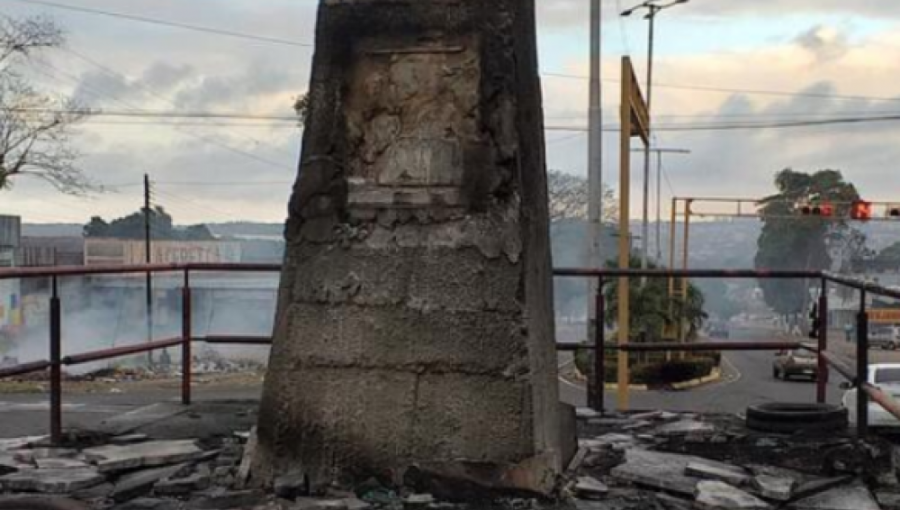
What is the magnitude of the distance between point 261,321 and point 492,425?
43417 mm

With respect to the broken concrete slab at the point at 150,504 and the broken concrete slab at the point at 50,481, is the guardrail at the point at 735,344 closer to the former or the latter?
the broken concrete slab at the point at 150,504

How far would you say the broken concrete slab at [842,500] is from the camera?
4.52 meters

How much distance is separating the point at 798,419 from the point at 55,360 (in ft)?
13.6

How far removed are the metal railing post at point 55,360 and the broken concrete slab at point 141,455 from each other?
353 millimetres

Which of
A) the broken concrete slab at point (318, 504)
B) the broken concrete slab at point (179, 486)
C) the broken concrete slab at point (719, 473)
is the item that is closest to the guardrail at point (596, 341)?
the broken concrete slab at point (719, 473)

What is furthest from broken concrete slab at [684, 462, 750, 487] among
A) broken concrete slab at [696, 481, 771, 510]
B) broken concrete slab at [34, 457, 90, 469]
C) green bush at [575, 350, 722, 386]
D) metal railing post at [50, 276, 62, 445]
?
green bush at [575, 350, 722, 386]

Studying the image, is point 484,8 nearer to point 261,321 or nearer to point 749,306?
point 261,321

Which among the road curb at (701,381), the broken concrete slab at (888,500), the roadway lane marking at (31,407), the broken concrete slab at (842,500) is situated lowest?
the road curb at (701,381)

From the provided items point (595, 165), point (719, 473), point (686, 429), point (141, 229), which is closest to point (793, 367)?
point (595, 165)

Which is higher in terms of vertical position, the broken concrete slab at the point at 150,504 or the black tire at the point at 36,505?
the black tire at the point at 36,505

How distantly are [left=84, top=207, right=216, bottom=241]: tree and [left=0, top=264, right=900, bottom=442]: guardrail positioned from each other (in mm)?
53274

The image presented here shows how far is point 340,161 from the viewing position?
4.80 meters

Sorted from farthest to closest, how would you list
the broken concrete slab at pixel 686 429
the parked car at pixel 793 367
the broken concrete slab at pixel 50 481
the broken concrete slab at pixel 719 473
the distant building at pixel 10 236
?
the distant building at pixel 10 236 → the parked car at pixel 793 367 → the broken concrete slab at pixel 686 429 → the broken concrete slab at pixel 719 473 → the broken concrete slab at pixel 50 481

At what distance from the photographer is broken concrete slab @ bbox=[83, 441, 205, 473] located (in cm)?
509
